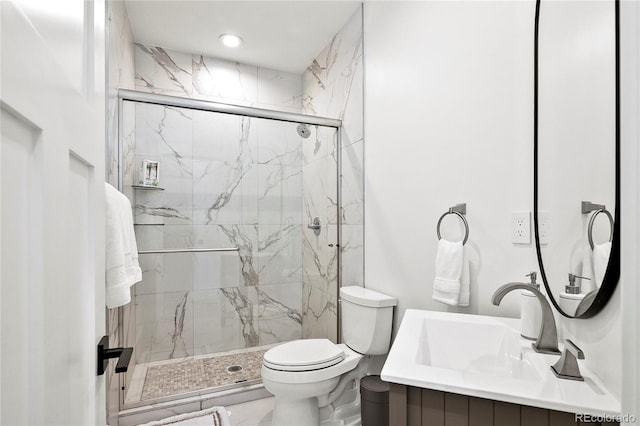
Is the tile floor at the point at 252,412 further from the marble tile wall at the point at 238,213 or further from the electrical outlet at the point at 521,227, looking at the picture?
the electrical outlet at the point at 521,227

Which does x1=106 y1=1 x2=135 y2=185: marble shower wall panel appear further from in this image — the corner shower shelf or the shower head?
the shower head

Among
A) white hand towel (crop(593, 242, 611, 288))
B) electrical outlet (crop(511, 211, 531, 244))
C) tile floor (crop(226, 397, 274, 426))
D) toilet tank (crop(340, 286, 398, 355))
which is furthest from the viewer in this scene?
tile floor (crop(226, 397, 274, 426))

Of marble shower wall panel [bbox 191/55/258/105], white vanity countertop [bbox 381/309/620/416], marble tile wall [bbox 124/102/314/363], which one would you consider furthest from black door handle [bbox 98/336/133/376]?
marble shower wall panel [bbox 191/55/258/105]

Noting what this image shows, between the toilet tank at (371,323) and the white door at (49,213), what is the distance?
1313 millimetres

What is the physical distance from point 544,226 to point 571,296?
24cm

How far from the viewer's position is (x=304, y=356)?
182cm

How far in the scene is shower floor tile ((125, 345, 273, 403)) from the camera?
211cm

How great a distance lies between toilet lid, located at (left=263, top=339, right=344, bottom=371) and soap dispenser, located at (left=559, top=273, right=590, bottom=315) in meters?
1.11

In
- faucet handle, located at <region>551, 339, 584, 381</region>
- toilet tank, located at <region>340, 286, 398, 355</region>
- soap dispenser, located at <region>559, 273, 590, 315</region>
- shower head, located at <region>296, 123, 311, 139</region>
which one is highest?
shower head, located at <region>296, 123, 311, 139</region>

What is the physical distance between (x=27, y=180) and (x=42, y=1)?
0.23 meters

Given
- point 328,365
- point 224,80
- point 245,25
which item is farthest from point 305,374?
point 224,80

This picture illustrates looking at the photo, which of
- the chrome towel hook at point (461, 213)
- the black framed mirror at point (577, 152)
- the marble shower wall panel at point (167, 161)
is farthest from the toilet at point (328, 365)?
the marble shower wall panel at point (167, 161)

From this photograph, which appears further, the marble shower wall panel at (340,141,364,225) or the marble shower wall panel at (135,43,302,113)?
the marble shower wall panel at (135,43,302,113)

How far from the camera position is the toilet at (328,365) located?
1677mm
